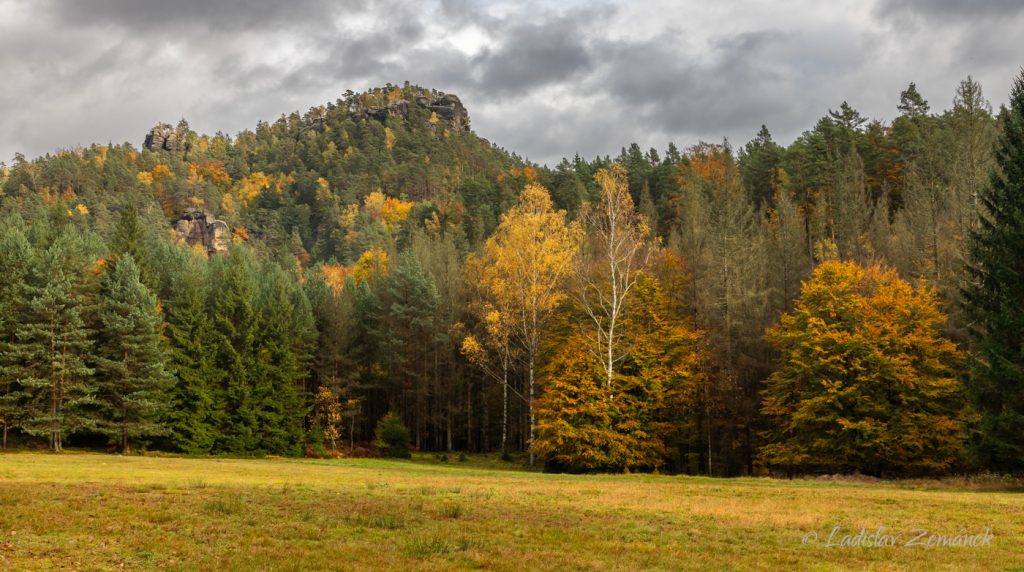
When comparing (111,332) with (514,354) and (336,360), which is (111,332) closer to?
(336,360)

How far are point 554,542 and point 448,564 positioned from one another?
2.85m

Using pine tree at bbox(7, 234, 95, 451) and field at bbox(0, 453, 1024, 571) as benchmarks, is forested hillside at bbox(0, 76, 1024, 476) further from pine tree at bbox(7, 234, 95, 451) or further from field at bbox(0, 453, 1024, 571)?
field at bbox(0, 453, 1024, 571)

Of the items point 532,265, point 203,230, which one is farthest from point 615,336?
point 203,230

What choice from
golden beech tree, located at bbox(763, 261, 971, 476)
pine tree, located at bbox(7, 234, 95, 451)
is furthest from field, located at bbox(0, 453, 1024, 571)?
pine tree, located at bbox(7, 234, 95, 451)

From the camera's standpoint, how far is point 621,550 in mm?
12320

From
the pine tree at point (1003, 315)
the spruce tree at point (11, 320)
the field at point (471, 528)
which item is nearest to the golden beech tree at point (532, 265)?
the pine tree at point (1003, 315)

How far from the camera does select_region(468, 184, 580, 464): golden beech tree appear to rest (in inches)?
1826

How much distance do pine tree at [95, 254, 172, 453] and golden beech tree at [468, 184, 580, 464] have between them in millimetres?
26210

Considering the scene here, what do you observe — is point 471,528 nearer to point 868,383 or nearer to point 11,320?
point 868,383

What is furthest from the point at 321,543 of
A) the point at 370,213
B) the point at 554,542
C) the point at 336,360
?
the point at 370,213

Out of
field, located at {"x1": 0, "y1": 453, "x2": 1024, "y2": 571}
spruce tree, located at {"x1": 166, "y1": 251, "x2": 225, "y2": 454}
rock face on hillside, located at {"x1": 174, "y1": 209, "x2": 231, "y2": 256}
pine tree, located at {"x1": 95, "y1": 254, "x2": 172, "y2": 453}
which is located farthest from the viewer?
rock face on hillside, located at {"x1": 174, "y1": 209, "x2": 231, "y2": 256}

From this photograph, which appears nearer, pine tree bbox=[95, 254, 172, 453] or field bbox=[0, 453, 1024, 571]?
field bbox=[0, 453, 1024, 571]

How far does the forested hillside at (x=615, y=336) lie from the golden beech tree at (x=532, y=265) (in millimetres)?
214

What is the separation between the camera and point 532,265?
4650 centimetres
